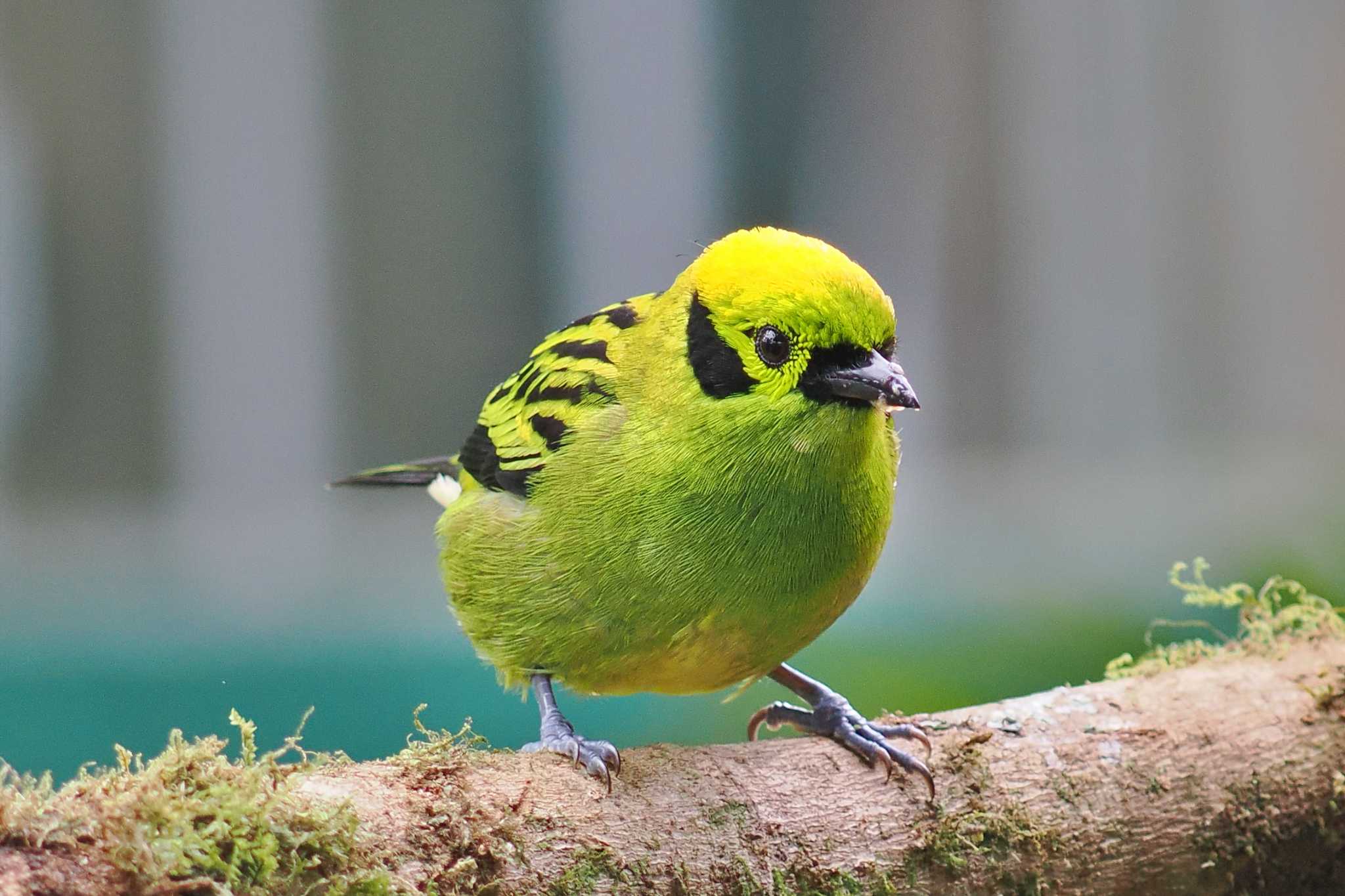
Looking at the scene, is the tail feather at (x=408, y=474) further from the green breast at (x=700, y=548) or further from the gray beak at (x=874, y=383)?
the gray beak at (x=874, y=383)

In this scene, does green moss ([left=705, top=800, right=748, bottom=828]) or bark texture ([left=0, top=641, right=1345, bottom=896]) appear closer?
bark texture ([left=0, top=641, right=1345, bottom=896])

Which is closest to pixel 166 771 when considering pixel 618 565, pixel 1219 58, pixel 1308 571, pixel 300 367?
pixel 618 565

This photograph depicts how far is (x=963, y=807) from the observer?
8.38ft

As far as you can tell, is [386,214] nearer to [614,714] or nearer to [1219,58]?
[614,714]

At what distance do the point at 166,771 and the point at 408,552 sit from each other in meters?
3.74

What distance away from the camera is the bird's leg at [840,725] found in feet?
8.51

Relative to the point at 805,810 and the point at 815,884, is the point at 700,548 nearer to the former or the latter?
the point at 805,810

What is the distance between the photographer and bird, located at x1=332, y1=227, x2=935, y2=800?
99.5 inches

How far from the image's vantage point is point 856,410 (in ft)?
8.43

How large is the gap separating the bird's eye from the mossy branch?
0.82 metres

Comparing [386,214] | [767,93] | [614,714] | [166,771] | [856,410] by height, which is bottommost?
[614,714]

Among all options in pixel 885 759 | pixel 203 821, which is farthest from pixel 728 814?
pixel 203 821

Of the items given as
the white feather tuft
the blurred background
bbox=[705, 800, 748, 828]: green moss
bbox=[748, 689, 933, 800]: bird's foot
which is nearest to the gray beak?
bbox=[748, 689, 933, 800]: bird's foot

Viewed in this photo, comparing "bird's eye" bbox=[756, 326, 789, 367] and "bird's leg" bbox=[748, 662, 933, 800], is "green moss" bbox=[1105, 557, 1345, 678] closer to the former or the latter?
"bird's leg" bbox=[748, 662, 933, 800]
